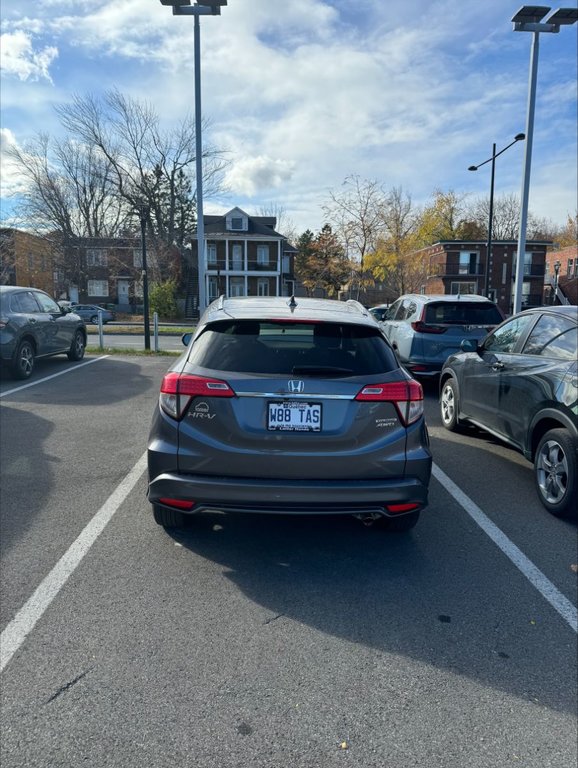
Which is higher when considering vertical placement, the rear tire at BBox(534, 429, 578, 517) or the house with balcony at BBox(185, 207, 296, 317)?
the house with balcony at BBox(185, 207, 296, 317)

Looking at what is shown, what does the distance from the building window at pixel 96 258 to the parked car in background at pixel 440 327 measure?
167 ft

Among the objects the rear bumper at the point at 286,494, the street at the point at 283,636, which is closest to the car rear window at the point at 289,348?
the rear bumper at the point at 286,494

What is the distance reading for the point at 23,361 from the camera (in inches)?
409

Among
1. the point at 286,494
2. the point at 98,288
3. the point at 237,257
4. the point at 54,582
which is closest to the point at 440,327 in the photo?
the point at 286,494

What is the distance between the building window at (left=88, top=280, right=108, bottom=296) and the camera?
58969 mm

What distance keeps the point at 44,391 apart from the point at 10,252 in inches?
1936

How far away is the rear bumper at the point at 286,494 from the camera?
3266 millimetres

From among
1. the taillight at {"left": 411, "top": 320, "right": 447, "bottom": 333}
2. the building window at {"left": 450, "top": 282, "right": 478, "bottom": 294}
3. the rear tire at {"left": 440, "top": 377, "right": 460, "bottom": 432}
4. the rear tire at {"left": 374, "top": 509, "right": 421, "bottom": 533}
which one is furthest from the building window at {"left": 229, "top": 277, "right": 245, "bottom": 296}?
the rear tire at {"left": 374, "top": 509, "right": 421, "bottom": 533}

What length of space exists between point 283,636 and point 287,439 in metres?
1.08

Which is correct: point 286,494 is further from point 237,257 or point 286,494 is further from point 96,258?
point 96,258

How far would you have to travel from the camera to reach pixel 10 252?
51.7 meters

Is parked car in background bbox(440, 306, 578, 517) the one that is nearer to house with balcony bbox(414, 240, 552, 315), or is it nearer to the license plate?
the license plate

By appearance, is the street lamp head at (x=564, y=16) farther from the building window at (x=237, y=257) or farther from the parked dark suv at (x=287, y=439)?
the building window at (x=237, y=257)

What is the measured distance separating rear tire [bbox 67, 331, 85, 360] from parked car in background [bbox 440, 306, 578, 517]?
953cm
